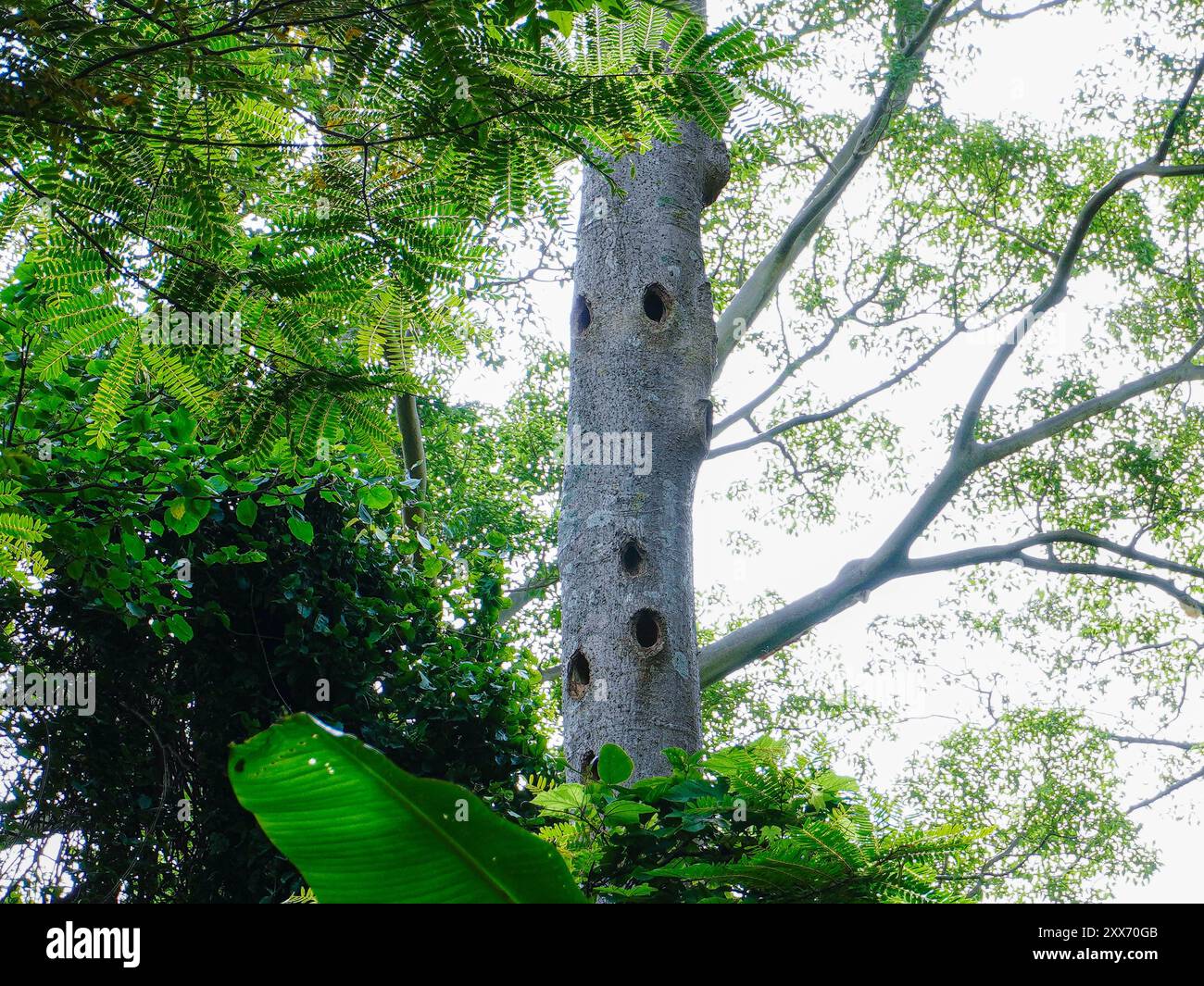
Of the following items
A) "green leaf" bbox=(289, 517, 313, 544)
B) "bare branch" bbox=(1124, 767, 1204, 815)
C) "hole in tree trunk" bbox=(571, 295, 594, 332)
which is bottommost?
"bare branch" bbox=(1124, 767, 1204, 815)

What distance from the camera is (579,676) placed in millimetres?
4559

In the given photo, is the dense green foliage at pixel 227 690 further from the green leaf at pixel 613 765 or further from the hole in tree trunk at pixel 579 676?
the green leaf at pixel 613 765

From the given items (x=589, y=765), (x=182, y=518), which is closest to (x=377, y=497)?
(x=182, y=518)

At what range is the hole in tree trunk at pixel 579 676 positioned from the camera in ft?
14.8

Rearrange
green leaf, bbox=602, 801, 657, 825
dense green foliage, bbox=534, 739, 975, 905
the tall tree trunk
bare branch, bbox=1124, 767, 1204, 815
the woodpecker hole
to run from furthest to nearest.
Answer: bare branch, bbox=1124, 767, 1204, 815 → the woodpecker hole → the tall tree trunk → green leaf, bbox=602, 801, 657, 825 → dense green foliage, bbox=534, 739, 975, 905

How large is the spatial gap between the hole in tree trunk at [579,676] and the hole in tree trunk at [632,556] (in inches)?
16.8

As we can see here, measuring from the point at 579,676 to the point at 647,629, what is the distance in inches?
14.8

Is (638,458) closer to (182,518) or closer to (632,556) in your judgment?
(632,556)

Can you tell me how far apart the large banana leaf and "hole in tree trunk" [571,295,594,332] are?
169 inches

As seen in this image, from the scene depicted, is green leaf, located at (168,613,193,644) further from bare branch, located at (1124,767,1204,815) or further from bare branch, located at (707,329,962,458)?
bare branch, located at (1124,767,1204,815)

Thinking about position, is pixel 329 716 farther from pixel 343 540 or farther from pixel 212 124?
pixel 212 124

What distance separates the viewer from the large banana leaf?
3.20ft

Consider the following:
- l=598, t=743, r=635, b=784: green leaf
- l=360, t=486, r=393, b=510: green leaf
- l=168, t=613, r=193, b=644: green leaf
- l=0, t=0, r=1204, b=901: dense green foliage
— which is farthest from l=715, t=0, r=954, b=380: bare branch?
Result: l=598, t=743, r=635, b=784: green leaf

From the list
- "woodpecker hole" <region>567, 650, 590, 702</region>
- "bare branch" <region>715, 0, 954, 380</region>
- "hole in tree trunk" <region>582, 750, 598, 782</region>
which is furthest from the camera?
"bare branch" <region>715, 0, 954, 380</region>
